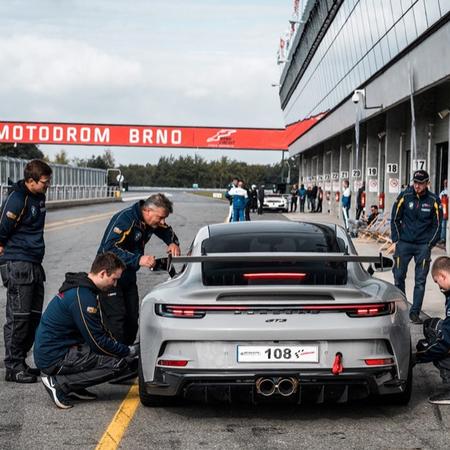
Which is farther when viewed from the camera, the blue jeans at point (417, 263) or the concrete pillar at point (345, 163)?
the concrete pillar at point (345, 163)

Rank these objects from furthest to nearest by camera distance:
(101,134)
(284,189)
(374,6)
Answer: (284,189)
(101,134)
(374,6)

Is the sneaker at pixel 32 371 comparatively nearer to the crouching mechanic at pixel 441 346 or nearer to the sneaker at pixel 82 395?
the sneaker at pixel 82 395

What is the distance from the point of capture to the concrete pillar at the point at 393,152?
91.3 ft

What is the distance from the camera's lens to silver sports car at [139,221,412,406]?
525 centimetres

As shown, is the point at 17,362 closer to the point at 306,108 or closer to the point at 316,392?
the point at 316,392

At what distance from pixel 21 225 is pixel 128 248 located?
86 centimetres

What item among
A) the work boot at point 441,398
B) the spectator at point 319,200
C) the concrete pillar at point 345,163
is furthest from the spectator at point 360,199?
the work boot at point 441,398

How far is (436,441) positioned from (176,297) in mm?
1717

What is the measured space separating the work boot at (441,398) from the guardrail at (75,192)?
34363 mm

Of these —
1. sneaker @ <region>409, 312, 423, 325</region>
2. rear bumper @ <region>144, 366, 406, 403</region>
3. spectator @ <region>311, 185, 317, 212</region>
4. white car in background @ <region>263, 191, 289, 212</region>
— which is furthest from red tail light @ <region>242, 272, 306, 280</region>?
white car in background @ <region>263, 191, 289, 212</region>

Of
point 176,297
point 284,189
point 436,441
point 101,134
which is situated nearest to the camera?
point 436,441

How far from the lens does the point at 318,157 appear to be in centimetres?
5975

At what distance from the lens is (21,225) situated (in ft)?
22.4

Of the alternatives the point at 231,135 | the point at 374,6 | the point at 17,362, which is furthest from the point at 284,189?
the point at 17,362
